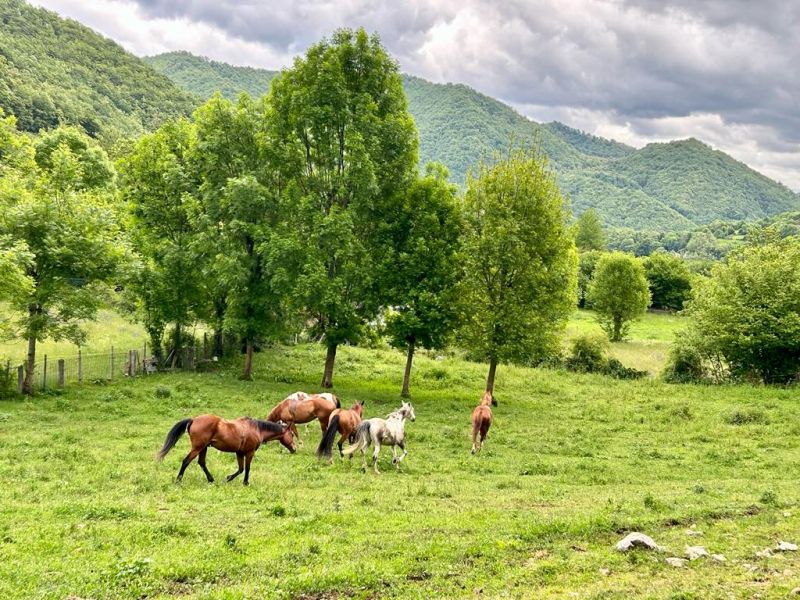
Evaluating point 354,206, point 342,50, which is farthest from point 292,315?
point 342,50

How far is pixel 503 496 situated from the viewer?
1444 cm

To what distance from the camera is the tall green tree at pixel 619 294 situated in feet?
212

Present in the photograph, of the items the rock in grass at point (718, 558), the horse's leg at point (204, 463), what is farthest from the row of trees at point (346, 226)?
the rock in grass at point (718, 558)

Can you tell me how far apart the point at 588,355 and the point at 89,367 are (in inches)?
1471

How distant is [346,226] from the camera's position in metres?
28.8

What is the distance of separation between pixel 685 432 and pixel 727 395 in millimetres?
11555

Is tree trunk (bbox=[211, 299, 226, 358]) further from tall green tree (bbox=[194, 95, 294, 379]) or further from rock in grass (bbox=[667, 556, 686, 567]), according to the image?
rock in grass (bbox=[667, 556, 686, 567])

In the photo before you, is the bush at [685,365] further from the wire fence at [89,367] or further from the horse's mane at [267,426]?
the wire fence at [89,367]

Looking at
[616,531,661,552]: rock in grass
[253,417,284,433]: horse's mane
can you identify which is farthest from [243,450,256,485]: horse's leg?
[616,531,661,552]: rock in grass

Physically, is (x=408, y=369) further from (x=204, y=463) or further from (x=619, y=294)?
(x=619, y=294)

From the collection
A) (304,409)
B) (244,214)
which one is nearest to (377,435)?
(304,409)

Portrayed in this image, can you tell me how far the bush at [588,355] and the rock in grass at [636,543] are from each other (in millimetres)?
36235

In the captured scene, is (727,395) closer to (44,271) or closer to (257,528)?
(257,528)

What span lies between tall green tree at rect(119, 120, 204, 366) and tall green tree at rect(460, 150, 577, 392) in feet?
55.4
